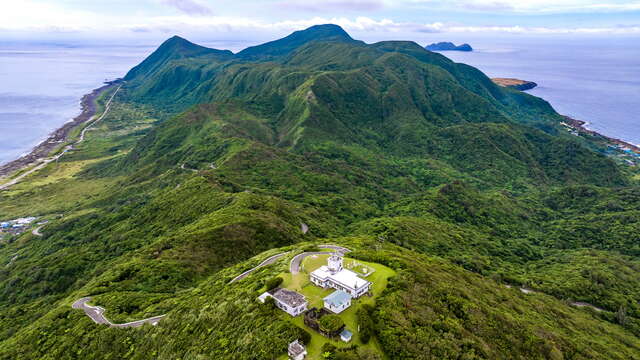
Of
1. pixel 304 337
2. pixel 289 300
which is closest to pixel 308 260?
pixel 289 300

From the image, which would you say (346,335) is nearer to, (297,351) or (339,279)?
(297,351)

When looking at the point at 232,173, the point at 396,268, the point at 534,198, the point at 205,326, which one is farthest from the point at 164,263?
the point at 534,198

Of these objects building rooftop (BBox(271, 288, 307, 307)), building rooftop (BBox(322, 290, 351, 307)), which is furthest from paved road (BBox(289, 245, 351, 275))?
building rooftop (BBox(322, 290, 351, 307))

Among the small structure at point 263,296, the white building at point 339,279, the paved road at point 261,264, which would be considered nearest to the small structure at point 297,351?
the small structure at point 263,296

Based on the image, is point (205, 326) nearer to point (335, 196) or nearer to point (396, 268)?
point (396, 268)

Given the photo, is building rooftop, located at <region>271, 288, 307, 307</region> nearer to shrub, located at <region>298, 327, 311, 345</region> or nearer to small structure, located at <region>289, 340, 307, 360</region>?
shrub, located at <region>298, 327, 311, 345</region>

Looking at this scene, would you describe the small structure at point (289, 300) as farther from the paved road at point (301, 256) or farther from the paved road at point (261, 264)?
the paved road at point (261, 264)

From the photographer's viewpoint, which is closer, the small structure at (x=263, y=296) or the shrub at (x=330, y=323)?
the shrub at (x=330, y=323)

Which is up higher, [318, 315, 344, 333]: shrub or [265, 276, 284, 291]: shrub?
[318, 315, 344, 333]: shrub
